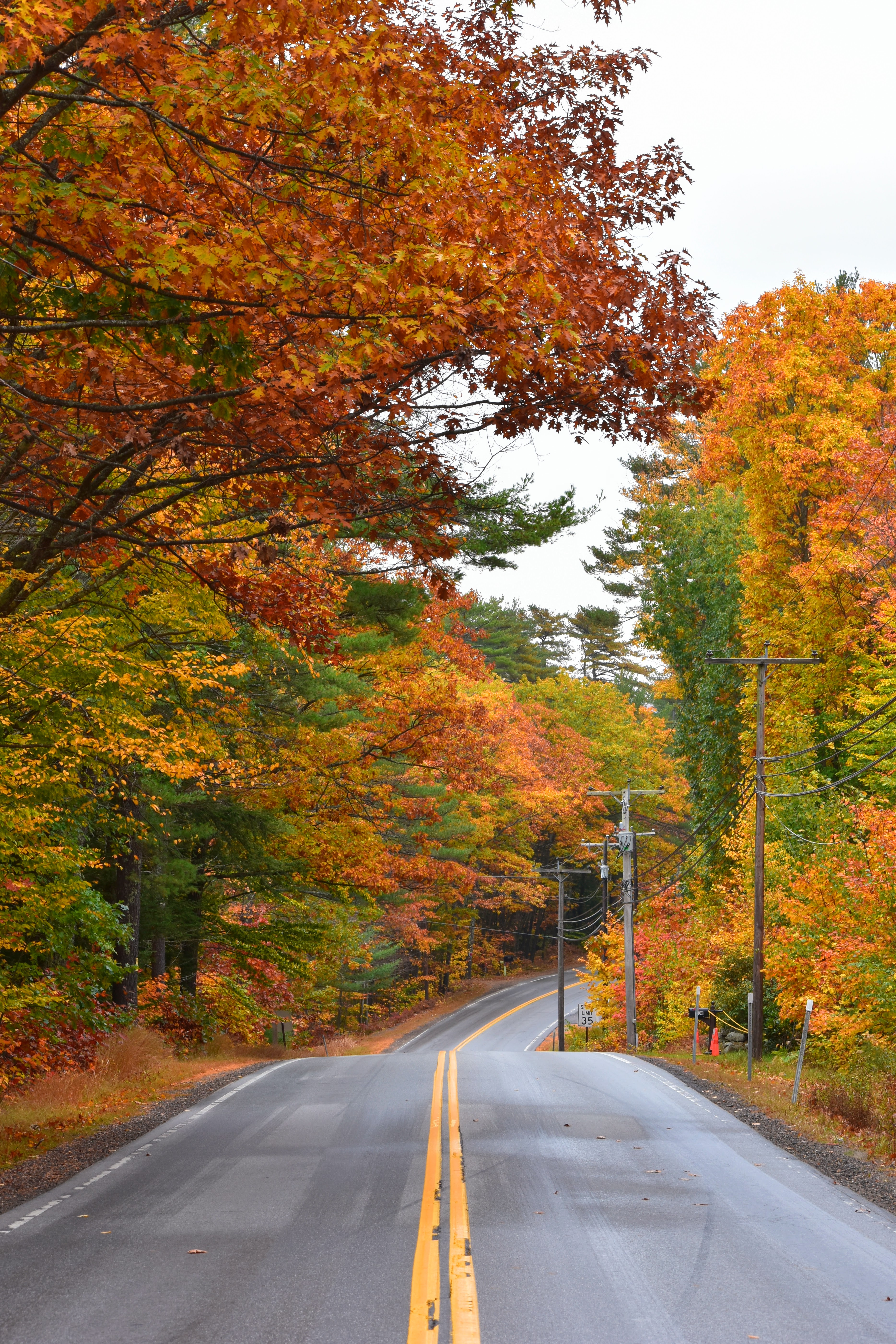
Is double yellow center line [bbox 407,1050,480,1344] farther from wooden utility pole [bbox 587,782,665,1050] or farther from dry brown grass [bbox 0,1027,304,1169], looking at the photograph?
wooden utility pole [bbox 587,782,665,1050]

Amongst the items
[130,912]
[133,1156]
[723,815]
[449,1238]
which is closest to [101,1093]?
[133,1156]

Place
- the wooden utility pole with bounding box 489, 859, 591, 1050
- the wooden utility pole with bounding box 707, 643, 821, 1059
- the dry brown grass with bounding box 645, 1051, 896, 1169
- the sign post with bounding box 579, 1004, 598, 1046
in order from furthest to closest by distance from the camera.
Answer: the sign post with bounding box 579, 1004, 598, 1046
the wooden utility pole with bounding box 489, 859, 591, 1050
the wooden utility pole with bounding box 707, 643, 821, 1059
the dry brown grass with bounding box 645, 1051, 896, 1169

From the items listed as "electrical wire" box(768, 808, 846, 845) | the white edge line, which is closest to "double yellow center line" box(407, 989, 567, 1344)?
"electrical wire" box(768, 808, 846, 845)

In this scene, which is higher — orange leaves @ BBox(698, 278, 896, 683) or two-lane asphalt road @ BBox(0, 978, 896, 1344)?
orange leaves @ BBox(698, 278, 896, 683)

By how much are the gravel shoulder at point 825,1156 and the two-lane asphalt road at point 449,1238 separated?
0.84ft

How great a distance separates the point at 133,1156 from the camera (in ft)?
34.0

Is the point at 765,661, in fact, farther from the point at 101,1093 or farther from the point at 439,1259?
the point at 439,1259

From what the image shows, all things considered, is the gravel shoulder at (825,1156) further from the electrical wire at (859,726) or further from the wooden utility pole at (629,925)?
the wooden utility pole at (629,925)

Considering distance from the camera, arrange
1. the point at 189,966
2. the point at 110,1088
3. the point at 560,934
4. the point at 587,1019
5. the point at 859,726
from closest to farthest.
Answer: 1. the point at 110,1088
2. the point at 859,726
3. the point at 189,966
4. the point at 587,1019
5. the point at 560,934

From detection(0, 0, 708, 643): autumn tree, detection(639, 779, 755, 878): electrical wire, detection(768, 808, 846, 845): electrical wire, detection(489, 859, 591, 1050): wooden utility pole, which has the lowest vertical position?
detection(489, 859, 591, 1050): wooden utility pole

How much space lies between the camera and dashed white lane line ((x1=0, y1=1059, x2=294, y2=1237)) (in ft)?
25.5

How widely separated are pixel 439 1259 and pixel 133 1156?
468cm

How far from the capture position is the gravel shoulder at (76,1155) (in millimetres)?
8852

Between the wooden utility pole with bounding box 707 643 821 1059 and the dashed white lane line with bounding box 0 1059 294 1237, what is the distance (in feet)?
31.2
